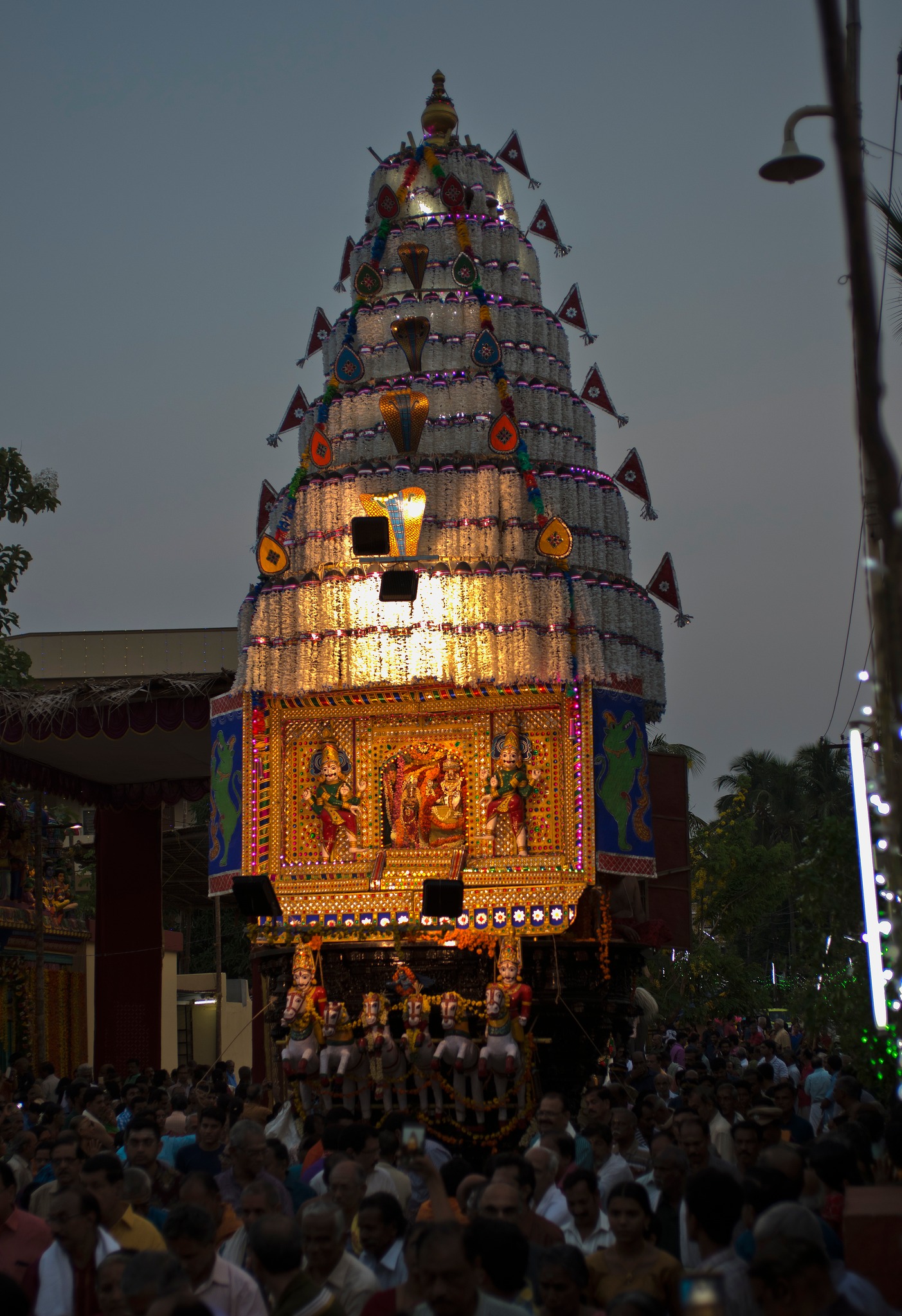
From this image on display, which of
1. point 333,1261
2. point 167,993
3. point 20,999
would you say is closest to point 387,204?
point 20,999

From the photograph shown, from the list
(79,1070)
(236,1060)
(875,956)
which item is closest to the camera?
(875,956)

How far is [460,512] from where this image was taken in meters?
20.6

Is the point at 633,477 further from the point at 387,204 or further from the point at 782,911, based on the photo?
the point at 782,911

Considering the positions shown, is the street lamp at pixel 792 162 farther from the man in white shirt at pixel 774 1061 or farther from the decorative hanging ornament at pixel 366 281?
the decorative hanging ornament at pixel 366 281

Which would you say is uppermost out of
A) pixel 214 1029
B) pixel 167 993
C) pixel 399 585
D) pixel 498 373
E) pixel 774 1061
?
pixel 498 373

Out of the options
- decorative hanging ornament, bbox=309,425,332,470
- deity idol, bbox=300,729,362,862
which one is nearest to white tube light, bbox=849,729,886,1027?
deity idol, bbox=300,729,362,862

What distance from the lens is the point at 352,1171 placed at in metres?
7.48

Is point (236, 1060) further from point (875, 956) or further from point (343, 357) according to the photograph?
A: point (875, 956)

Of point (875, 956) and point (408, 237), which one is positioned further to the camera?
point (408, 237)

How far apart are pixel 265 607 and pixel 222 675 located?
2.33 m

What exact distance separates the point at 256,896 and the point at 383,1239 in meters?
12.8

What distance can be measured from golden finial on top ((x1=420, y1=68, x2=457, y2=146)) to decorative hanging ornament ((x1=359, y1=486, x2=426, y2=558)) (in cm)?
682

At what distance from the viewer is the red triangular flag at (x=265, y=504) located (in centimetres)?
2397

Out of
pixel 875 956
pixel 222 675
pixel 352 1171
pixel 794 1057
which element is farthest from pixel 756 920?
pixel 352 1171
